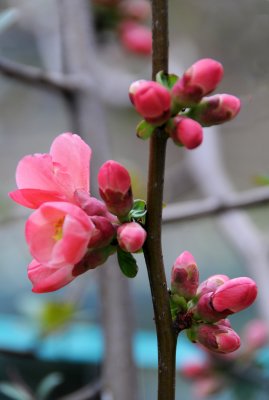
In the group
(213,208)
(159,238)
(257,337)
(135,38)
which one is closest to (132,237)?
(159,238)

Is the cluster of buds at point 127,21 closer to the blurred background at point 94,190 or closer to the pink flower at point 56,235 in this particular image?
the blurred background at point 94,190

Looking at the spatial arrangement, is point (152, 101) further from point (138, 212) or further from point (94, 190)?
point (94, 190)

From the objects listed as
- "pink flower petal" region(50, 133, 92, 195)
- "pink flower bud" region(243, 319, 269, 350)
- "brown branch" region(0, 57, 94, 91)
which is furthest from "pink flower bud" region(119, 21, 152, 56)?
"pink flower petal" region(50, 133, 92, 195)

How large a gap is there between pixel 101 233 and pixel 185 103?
0.10 m

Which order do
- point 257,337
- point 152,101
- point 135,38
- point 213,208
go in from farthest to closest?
point 135,38, point 257,337, point 213,208, point 152,101

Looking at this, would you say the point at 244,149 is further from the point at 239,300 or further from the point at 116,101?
the point at 239,300

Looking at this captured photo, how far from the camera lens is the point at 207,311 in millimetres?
441

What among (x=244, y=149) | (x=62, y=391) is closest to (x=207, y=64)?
(x=62, y=391)

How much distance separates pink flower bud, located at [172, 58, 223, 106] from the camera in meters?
0.39

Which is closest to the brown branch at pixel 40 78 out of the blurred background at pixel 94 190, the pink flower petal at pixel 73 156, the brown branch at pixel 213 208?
the blurred background at pixel 94 190

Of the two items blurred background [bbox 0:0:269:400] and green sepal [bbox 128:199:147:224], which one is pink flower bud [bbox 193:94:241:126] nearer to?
green sepal [bbox 128:199:147:224]

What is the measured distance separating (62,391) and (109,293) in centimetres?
42

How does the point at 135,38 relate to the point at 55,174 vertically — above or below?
above

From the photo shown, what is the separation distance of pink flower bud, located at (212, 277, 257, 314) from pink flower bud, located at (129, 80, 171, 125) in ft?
0.39
